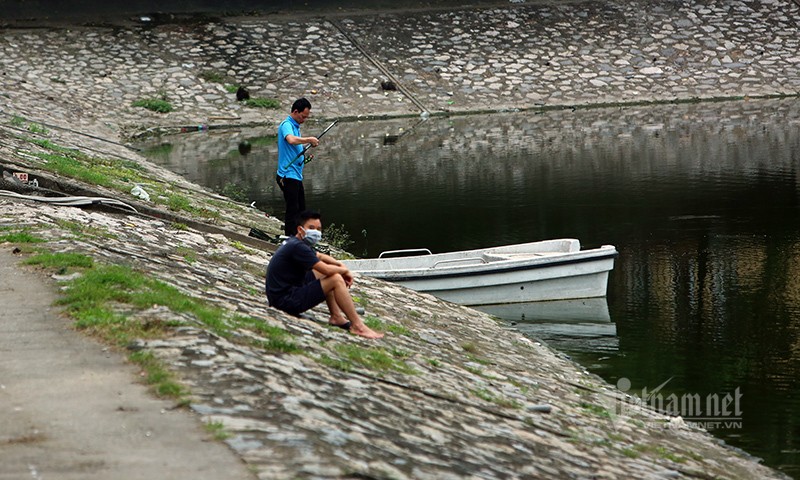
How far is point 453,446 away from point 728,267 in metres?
12.6

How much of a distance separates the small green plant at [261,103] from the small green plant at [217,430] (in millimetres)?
33473

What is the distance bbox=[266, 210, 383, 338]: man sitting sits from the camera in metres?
12.1

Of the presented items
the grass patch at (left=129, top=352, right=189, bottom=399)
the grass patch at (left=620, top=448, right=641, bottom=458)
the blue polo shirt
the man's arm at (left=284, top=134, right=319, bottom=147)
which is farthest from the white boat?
the grass patch at (left=129, top=352, right=189, bottom=399)

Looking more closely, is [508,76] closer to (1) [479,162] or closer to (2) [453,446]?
(1) [479,162]

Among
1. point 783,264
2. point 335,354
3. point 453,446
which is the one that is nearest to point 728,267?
point 783,264

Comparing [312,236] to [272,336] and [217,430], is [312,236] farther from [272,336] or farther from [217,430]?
[217,430]

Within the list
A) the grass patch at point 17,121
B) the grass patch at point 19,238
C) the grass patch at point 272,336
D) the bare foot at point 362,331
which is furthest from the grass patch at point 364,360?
the grass patch at point 17,121

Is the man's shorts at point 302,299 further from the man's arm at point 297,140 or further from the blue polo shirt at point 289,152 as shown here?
the blue polo shirt at point 289,152

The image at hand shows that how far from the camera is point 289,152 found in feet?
55.8

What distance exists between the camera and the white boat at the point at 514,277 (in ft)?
59.3

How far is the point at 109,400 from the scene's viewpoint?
333 inches

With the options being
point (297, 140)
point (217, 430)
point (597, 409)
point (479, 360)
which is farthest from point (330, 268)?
point (297, 140)

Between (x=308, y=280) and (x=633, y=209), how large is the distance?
47.1ft

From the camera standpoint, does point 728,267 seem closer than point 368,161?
Yes
